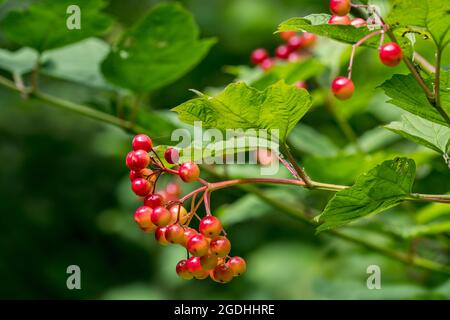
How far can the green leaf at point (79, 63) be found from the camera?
1.98 metres

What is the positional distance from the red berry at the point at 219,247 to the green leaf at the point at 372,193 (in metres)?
0.14

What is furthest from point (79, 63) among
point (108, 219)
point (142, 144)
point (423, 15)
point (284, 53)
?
point (108, 219)

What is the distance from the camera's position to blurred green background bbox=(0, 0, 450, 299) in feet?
11.6

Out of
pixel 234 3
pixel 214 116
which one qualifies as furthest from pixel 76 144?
pixel 214 116

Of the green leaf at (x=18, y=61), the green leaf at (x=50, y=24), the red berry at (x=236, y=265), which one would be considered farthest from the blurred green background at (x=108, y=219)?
the red berry at (x=236, y=265)

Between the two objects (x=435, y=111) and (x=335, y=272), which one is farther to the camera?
(x=335, y=272)

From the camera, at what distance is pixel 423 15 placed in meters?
0.98

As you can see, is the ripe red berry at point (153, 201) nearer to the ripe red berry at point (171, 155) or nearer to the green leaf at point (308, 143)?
the ripe red berry at point (171, 155)

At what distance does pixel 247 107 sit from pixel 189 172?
0.43 ft

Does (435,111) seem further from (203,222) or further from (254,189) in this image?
(254,189)

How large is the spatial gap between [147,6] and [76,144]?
1.09m

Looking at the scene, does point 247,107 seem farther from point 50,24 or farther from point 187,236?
point 50,24
